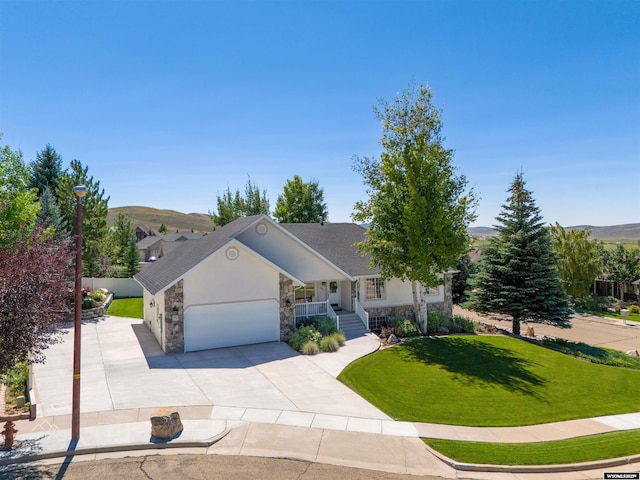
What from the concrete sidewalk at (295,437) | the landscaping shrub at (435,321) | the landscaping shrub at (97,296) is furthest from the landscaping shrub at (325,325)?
the landscaping shrub at (97,296)

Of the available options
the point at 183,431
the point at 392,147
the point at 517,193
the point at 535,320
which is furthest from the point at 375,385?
the point at 517,193

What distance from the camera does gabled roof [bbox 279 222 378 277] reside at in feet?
84.8

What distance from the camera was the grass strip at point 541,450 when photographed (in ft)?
34.8

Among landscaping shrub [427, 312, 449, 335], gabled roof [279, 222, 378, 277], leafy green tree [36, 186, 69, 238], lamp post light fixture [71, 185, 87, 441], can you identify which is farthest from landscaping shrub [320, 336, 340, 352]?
leafy green tree [36, 186, 69, 238]

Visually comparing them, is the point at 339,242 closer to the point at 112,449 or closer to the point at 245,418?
the point at 245,418

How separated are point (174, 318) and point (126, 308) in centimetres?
1534

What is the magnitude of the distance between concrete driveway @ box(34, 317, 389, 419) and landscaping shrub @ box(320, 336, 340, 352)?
1.32ft

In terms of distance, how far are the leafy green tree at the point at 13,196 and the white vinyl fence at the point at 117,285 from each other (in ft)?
47.5

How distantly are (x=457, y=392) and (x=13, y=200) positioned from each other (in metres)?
23.2

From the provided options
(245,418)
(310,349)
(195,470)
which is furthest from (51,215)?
(195,470)

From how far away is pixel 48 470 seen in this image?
31.3 feet

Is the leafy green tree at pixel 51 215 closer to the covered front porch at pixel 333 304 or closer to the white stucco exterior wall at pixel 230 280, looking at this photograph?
the white stucco exterior wall at pixel 230 280

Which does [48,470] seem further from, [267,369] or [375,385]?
[375,385]

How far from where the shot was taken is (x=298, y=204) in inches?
2213
